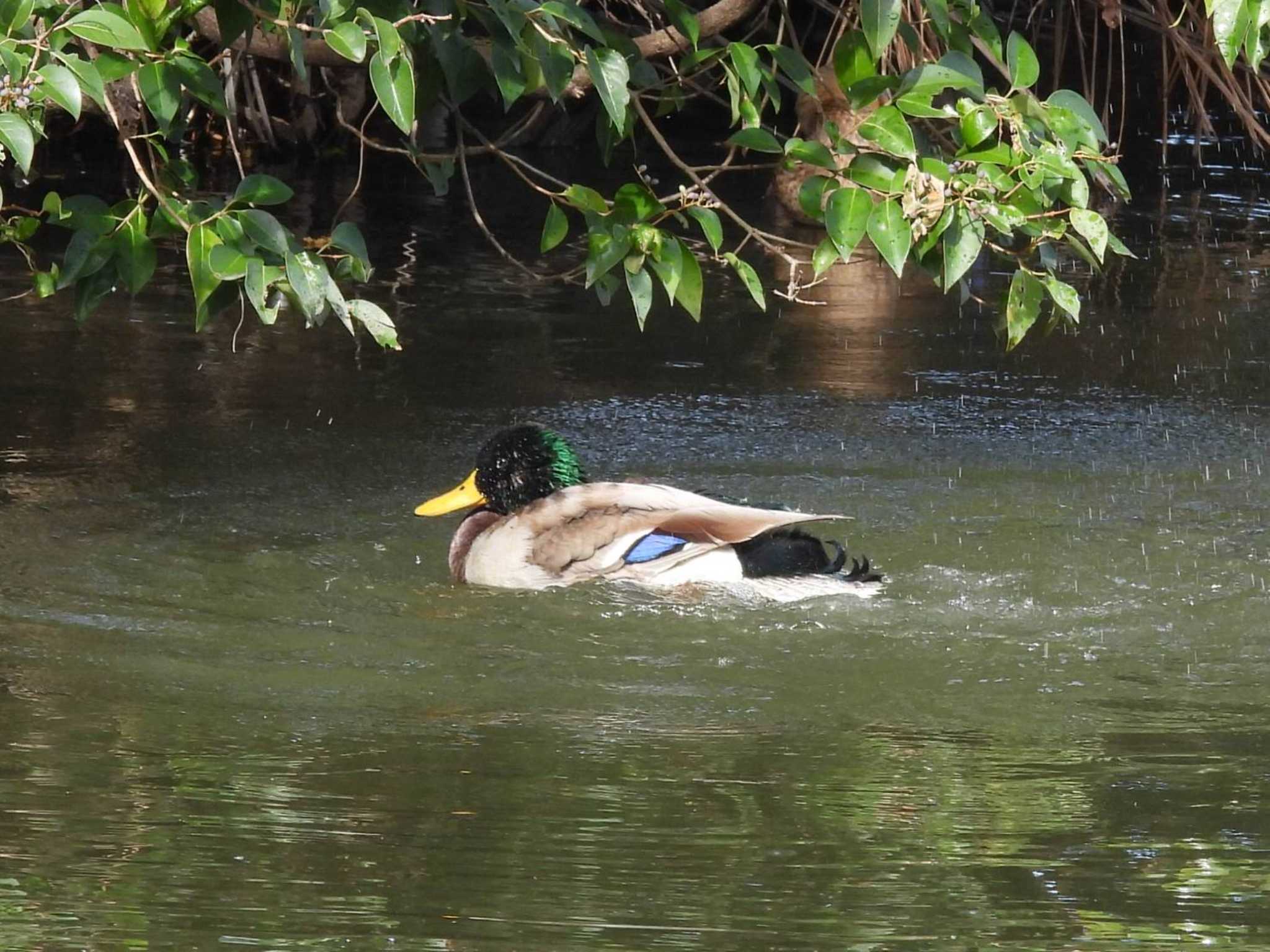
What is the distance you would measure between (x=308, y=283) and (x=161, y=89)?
0.57 metres

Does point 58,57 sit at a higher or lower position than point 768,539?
higher

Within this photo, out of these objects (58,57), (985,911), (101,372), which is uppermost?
(58,57)

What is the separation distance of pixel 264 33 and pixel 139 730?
2168 millimetres

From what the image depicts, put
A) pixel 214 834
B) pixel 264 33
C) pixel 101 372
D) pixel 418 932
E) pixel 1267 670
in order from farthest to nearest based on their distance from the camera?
pixel 101 372, pixel 264 33, pixel 1267 670, pixel 214 834, pixel 418 932

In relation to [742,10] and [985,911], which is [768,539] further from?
[985,911]

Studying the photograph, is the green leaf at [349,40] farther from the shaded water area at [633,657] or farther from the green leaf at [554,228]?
the shaded water area at [633,657]

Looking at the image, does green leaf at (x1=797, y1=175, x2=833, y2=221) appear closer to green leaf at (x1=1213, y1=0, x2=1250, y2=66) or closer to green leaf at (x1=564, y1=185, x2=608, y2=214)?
green leaf at (x1=564, y1=185, x2=608, y2=214)

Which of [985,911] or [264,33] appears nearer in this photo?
[985,911]

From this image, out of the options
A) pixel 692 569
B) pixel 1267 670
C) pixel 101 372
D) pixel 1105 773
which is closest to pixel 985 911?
pixel 1105 773

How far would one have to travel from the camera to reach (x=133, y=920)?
3.56 meters

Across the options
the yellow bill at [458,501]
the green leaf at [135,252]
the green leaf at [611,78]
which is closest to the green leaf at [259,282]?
the green leaf at [135,252]

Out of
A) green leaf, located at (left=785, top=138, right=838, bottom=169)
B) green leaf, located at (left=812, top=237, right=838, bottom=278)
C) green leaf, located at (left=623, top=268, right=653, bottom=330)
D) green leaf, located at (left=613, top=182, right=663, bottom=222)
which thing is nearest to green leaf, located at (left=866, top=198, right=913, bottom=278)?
green leaf, located at (left=812, top=237, right=838, bottom=278)

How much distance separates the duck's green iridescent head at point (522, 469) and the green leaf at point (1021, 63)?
2018 mm

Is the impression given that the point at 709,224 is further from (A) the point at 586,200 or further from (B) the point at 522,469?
(B) the point at 522,469
